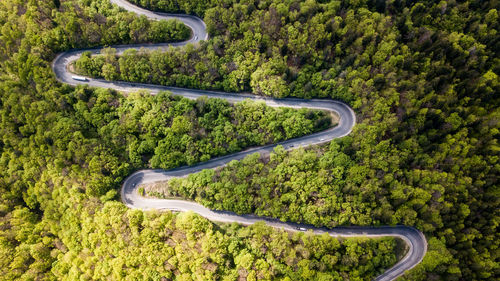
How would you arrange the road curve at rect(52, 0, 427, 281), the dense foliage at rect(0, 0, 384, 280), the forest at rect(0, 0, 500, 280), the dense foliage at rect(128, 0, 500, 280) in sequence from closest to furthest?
1. the dense foliage at rect(0, 0, 384, 280)
2. the forest at rect(0, 0, 500, 280)
3. the dense foliage at rect(128, 0, 500, 280)
4. the road curve at rect(52, 0, 427, 281)

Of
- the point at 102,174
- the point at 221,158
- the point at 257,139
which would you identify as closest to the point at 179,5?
the point at 257,139

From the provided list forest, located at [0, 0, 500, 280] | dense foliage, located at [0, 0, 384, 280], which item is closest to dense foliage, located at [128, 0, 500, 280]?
forest, located at [0, 0, 500, 280]

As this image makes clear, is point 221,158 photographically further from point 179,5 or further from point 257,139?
point 179,5

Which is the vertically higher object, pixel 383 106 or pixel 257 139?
pixel 383 106

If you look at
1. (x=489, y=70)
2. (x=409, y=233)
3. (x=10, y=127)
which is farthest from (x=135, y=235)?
(x=489, y=70)

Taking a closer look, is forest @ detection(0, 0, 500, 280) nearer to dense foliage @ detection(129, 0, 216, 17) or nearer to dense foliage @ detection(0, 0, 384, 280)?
dense foliage @ detection(0, 0, 384, 280)

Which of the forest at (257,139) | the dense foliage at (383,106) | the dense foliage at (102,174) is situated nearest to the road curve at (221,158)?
the forest at (257,139)
